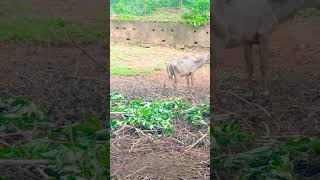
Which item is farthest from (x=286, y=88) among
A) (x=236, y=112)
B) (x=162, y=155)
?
(x=162, y=155)

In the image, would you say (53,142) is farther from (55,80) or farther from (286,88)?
(286,88)

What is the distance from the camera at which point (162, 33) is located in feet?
25.9

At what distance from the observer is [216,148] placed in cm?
318

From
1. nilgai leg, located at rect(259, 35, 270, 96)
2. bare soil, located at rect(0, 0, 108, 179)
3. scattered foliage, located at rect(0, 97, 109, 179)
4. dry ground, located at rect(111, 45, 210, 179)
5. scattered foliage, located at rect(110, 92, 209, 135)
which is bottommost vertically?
dry ground, located at rect(111, 45, 210, 179)

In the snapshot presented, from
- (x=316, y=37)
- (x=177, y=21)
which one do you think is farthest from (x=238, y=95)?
(x=177, y=21)

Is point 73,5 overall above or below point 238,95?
above

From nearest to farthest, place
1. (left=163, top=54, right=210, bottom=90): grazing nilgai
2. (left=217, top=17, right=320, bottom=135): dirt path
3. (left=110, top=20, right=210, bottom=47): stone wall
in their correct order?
(left=217, top=17, right=320, bottom=135): dirt path, (left=163, top=54, right=210, bottom=90): grazing nilgai, (left=110, top=20, right=210, bottom=47): stone wall

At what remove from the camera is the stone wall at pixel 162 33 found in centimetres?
783

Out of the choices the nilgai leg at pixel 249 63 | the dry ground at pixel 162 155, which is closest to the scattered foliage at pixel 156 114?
the dry ground at pixel 162 155

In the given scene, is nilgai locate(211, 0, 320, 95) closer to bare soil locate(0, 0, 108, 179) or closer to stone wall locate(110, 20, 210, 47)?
bare soil locate(0, 0, 108, 179)

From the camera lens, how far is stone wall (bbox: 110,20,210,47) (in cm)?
783

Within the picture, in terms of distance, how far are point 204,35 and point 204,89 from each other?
184cm

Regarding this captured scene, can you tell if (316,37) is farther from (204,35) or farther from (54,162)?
(54,162)

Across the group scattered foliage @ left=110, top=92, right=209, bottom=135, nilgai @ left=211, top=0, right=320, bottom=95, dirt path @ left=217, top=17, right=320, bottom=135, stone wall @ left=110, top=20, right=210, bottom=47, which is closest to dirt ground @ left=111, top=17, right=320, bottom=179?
dirt path @ left=217, top=17, right=320, bottom=135
